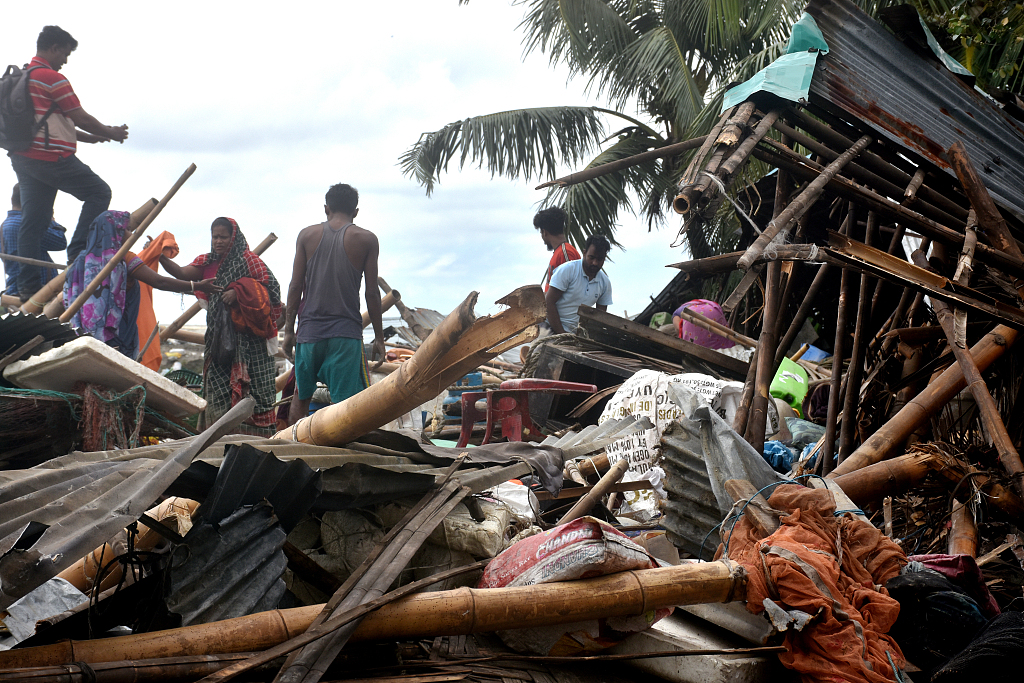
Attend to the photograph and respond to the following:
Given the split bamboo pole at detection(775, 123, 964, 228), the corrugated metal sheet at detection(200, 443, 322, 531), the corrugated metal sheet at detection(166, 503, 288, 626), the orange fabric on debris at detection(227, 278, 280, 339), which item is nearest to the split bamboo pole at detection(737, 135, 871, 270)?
the split bamboo pole at detection(775, 123, 964, 228)

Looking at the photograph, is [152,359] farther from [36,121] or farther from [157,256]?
[36,121]

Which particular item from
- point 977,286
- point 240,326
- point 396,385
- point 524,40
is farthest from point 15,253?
point 524,40

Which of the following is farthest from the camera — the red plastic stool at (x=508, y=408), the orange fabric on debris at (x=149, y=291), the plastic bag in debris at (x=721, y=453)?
the orange fabric on debris at (x=149, y=291)

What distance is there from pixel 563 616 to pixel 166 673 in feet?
3.43

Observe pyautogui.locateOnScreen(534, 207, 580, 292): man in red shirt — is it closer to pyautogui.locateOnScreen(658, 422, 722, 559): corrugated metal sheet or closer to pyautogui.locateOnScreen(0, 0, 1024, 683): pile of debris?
pyautogui.locateOnScreen(0, 0, 1024, 683): pile of debris

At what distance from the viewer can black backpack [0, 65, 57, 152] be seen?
18.5 feet

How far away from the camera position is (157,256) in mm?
6012

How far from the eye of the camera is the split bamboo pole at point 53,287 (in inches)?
260

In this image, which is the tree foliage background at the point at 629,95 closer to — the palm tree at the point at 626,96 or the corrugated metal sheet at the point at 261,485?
the palm tree at the point at 626,96

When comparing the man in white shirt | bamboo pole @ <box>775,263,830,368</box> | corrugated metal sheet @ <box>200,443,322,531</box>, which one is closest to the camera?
corrugated metal sheet @ <box>200,443,322,531</box>

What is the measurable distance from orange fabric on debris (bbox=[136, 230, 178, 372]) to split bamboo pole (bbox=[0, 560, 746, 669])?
182 inches

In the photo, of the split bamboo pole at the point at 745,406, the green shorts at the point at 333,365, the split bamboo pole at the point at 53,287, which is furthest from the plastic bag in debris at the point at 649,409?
the split bamboo pole at the point at 53,287

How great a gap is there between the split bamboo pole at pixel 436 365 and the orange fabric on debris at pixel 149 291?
386cm

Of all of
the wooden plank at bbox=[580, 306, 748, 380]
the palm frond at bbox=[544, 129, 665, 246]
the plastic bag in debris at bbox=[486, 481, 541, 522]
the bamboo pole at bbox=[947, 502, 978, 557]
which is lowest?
the bamboo pole at bbox=[947, 502, 978, 557]
